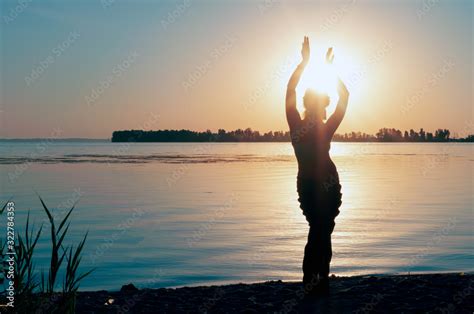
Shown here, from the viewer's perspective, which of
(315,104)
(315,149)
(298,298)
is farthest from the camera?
(315,104)

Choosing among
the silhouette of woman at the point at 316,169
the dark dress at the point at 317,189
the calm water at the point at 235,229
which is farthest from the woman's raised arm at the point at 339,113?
the calm water at the point at 235,229

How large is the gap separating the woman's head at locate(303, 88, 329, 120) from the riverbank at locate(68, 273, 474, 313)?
296cm

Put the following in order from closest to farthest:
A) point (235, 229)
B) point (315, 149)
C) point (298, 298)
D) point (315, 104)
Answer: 1. point (298, 298)
2. point (315, 149)
3. point (315, 104)
4. point (235, 229)

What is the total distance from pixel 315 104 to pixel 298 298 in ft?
10.4

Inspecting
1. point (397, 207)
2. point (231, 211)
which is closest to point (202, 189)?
point (231, 211)

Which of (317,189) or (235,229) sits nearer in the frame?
(317,189)

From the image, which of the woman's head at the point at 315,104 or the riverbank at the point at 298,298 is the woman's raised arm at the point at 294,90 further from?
the riverbank at the point at 298,298

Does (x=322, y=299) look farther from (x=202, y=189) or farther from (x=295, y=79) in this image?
(x=202, y=189)

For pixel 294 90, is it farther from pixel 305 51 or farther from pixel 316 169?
pixel 316 169

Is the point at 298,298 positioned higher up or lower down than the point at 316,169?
lower down

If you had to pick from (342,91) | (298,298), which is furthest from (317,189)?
(298,298)

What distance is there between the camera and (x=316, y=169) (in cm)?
1003

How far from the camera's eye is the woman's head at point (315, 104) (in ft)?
33.1

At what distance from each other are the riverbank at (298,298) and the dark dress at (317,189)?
62cm
